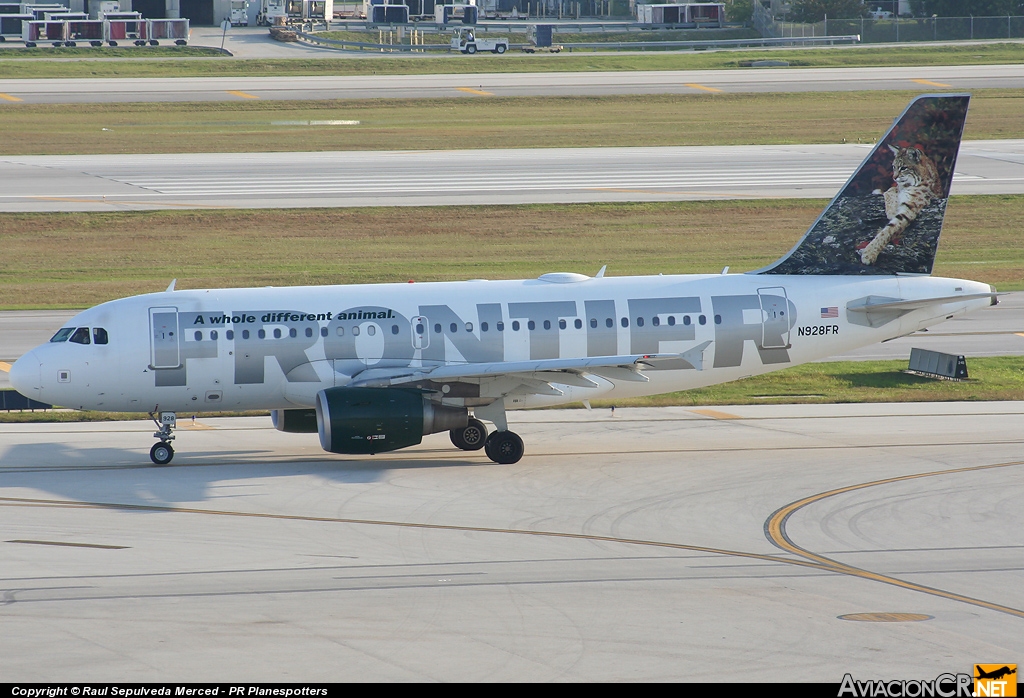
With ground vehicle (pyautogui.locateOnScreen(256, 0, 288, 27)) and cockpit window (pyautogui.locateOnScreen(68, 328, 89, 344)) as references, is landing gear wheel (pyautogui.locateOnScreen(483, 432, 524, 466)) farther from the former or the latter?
ground vehicle (pyautogui.locateOnScreen(256, 0, 288, 27))

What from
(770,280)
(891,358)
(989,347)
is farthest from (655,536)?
(989,347)

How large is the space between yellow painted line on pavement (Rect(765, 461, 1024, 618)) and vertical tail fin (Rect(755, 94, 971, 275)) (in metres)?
6.81

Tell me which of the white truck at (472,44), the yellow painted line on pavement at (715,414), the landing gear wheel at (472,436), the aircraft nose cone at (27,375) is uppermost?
the white truck at (472,44)

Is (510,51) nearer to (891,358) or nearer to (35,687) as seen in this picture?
(891,358)

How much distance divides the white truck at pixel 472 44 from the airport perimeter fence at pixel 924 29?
125 ft

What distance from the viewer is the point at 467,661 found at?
17125 mm

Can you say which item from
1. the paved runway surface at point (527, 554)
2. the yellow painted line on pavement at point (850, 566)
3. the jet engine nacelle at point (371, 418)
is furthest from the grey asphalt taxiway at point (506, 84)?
the yellow painted line on pavement at point (850, 566)

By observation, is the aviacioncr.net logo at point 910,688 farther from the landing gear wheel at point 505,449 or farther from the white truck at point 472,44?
the white truck at point 472,44

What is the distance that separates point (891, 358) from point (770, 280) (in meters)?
12.2

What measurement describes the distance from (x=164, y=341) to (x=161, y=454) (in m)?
2.77

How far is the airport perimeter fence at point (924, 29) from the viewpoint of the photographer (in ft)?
439

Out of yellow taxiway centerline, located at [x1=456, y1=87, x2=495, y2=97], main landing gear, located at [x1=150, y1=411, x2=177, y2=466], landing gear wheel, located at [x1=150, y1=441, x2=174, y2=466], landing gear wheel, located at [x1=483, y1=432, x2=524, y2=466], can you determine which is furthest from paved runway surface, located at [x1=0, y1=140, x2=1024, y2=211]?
landing gear wheel, located at [x1=483, y1=432, x2=524, y2=466]

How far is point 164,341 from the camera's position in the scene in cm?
2906

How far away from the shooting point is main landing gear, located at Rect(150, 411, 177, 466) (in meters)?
29.0
